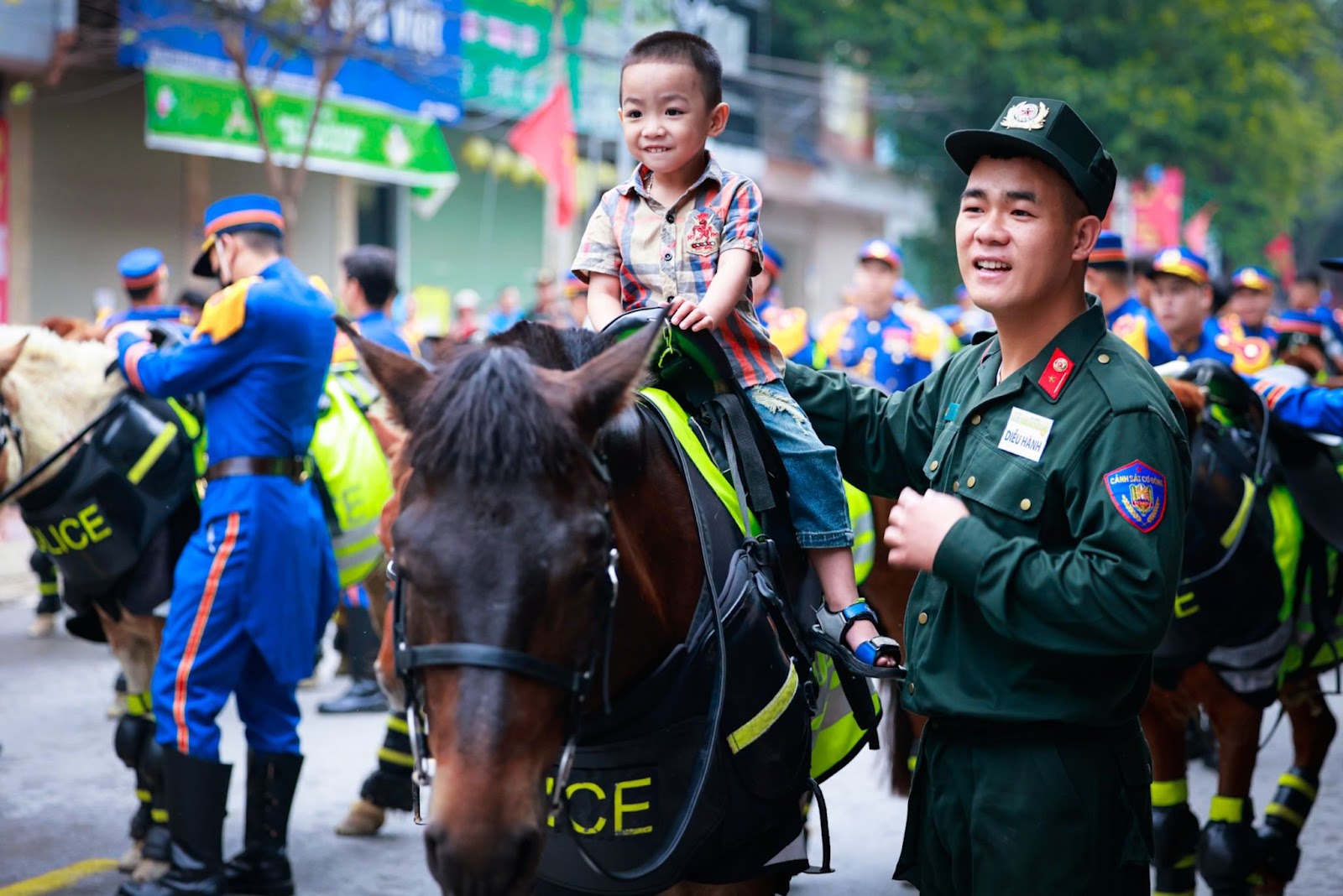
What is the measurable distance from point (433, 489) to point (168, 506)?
375 centimetres

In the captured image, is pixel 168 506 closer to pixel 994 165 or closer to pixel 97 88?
pixel 994 165

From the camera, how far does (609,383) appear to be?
91.9 inches

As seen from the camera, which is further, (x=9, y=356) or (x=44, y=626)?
(x=44, y=626)

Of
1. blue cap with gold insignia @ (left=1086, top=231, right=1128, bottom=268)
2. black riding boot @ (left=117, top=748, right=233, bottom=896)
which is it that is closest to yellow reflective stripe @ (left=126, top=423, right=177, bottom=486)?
black riding boot @ (left=117, top=748, right=233, bottom=896)

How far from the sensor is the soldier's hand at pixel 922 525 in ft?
8.18

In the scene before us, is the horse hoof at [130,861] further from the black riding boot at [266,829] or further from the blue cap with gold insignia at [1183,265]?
the blue cap with gold insignia at [1183,265]

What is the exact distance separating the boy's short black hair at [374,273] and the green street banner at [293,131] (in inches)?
356

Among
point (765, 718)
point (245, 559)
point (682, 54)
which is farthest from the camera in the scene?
point (245, 559)

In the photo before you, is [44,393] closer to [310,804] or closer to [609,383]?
[310,804]

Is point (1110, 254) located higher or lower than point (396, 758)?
higher

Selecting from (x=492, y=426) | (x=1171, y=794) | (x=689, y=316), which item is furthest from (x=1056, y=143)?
(x=1171, y=794)

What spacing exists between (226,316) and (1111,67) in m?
26.0

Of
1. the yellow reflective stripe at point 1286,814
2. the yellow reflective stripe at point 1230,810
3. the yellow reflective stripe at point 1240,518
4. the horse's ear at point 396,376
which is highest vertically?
the horse's ear at point 396,376

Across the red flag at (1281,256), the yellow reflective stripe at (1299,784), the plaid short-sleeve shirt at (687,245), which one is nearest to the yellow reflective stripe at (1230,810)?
the yellow reflective stripe at (1299,784)
